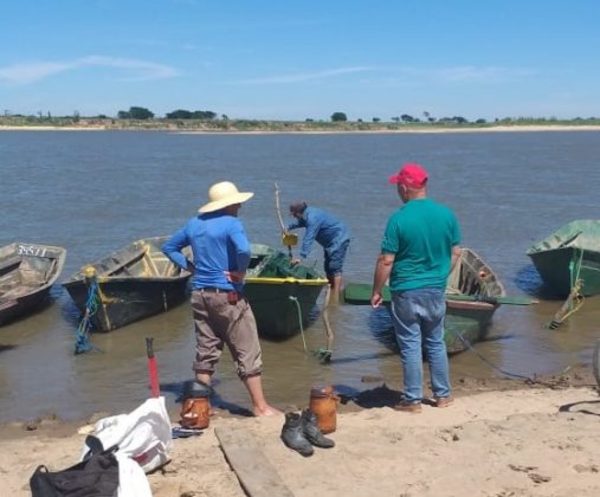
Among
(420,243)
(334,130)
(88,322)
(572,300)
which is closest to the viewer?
(420,243)

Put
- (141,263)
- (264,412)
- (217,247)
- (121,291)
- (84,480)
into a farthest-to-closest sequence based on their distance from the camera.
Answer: (141,263)
(121,291)
(264,412)
(217,247)
(84,480)

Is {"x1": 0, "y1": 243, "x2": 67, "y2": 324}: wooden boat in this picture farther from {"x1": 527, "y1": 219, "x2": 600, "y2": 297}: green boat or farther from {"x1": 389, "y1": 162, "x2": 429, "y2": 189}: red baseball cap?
{"x1": 527, "y1": 219, "x2": 600, "y2": 297}: green boat

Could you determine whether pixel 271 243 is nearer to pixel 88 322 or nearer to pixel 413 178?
pixel 88 322

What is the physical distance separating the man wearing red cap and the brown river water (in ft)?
7.09

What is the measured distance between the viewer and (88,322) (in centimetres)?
1100

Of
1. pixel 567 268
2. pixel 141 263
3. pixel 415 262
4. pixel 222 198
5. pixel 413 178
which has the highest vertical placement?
pixel 413 178

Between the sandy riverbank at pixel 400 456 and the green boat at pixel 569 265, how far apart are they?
19.5ft

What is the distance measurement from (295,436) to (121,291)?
19.3ft

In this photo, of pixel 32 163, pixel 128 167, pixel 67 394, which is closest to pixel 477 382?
pixel 67 394

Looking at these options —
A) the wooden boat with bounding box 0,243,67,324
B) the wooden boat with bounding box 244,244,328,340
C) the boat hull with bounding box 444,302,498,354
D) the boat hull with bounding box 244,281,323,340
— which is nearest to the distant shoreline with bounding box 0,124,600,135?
the wooden boat with bounding box 0,243,67,324

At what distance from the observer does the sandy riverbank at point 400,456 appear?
5344 mm

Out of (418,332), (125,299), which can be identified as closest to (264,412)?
(418,332)

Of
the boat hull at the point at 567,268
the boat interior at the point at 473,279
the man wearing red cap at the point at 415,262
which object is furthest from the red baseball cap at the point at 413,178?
the boat hull at the point at 567,268

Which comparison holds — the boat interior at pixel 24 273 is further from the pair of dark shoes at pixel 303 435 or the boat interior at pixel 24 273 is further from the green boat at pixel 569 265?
the green boat at pixel 569 265
